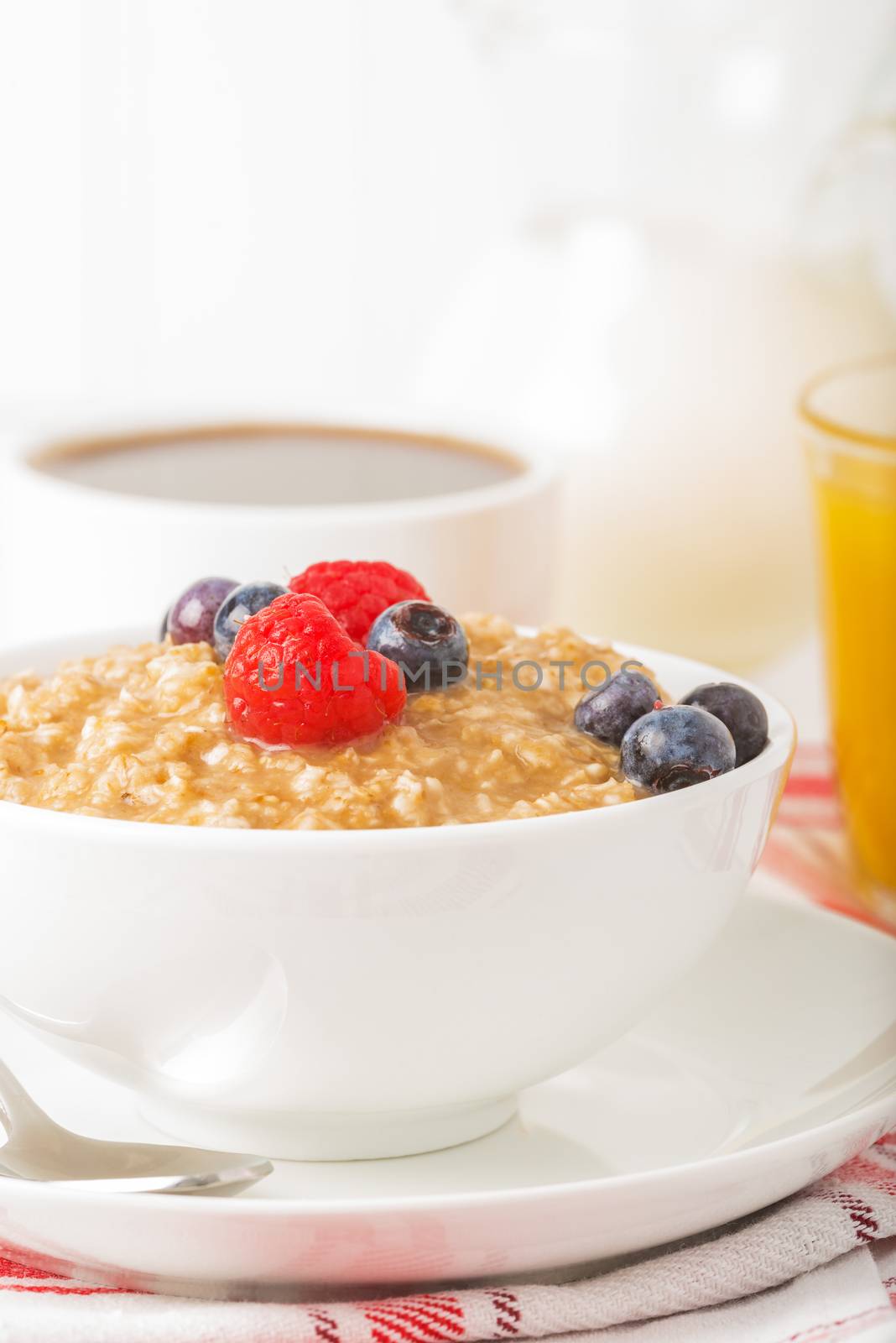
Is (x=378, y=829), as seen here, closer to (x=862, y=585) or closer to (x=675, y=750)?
(x=675, y=750)

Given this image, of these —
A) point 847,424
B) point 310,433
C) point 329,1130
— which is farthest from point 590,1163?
point 310,433

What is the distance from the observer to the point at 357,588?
4.57 ft

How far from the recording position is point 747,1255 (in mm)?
1100

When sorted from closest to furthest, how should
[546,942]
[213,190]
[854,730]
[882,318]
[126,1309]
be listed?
1. [126,1309]
2. [546,942]
3. [854,730]
4. [882,318]
5. [213,190]

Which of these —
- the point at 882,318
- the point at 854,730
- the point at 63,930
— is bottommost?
the point at 854,730

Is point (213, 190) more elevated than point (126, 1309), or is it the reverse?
point (213, 190)

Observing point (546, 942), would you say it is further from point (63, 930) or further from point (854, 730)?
point (854, 730)

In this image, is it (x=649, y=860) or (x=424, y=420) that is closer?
(x=649, y=860)

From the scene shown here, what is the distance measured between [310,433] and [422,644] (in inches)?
49.5

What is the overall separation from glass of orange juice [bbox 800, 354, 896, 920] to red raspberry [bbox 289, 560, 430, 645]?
731 mm

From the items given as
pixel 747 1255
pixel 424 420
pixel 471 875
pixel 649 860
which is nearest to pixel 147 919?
pixel 471 875

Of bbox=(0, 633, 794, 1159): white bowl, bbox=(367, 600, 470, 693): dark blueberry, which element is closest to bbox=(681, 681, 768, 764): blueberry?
bbox=(0, 633, 794, 1159): white bowl

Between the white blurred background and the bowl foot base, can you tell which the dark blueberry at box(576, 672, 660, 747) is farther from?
the white blurred background

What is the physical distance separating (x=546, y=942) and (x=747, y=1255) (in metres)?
0.25
